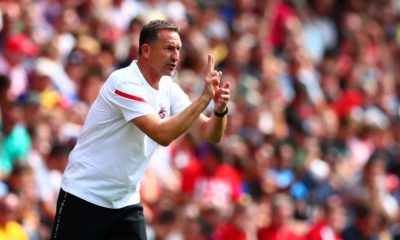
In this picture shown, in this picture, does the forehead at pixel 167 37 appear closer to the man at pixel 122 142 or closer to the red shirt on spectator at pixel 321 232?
the man at pixel 122 142

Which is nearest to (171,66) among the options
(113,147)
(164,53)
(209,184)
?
(164,53)

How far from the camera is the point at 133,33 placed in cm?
1356

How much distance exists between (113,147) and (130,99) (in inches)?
14.3

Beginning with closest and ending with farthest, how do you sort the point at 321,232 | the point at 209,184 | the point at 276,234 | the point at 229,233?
the point at 229,233 → the point at 276,234 → the point at 209,184 → the point at 321,232

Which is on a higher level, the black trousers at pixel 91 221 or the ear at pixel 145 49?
the ear at pixel 145 49

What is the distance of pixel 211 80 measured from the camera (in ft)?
24.5

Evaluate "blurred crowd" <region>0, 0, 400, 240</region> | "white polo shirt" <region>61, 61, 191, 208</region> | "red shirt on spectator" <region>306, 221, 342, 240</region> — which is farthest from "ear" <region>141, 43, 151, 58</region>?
"red shirt on spectator" <region>306, 221, 342, 240</region>

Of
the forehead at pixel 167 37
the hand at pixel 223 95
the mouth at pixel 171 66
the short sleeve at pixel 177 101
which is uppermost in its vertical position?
the forehead at pixel 167 37

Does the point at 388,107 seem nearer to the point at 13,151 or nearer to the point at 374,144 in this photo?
the point at 374,144

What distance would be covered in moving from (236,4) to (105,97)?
8.97 m

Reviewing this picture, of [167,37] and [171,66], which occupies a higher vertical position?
[167,37]

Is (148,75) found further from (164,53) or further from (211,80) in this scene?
(211,80)

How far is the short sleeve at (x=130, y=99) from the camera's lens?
7655 millimetres

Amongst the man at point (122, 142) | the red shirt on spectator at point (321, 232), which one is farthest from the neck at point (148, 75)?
the red shirt on spectator at point (321, 232)
